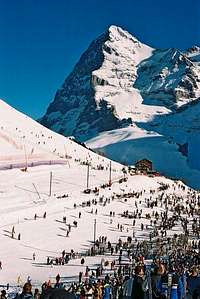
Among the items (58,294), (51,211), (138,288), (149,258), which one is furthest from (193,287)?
(51,211)

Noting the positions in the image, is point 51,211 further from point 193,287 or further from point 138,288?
point 138,288

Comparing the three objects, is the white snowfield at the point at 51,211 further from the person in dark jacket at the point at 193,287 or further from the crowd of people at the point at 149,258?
the person in dark jacket at the point at 193,287

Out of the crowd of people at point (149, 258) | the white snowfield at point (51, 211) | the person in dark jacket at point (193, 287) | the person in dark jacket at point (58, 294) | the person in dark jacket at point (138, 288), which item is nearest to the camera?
the person in dark jacket at point (58, 294)

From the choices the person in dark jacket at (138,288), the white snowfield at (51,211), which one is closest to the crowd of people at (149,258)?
the person in dark jacket at (138,288)

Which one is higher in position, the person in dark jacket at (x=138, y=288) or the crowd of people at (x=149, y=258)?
the crowd of people at (x=149, y=258)

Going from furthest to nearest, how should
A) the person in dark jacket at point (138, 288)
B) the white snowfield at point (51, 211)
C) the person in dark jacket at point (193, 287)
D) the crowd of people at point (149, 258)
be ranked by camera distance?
the white snowfield at point (51, 211), the person in dark jacket at point (193, 287), the crowd of people at point (149, 258), the person in dark jacket at point (138, 288)

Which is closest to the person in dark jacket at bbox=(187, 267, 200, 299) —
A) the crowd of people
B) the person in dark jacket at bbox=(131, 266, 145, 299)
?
the crowd of people

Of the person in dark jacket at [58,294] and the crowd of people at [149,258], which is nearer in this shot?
the person in dark jacket at [58,294]

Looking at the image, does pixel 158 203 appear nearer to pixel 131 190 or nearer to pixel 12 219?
pixel 131 190

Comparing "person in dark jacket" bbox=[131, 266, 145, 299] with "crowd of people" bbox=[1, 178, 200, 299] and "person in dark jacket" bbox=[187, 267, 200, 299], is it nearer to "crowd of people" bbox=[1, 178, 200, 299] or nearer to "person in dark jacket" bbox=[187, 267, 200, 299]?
"crowd of people" bbox=[1, 178, 200, 299]
